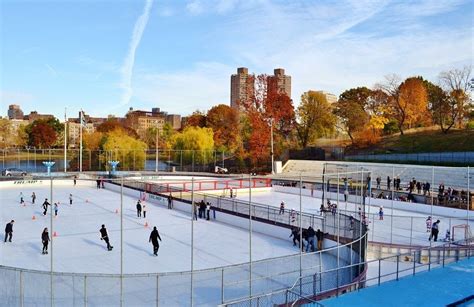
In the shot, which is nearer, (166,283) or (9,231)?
(166,283)

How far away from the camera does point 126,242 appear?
67.2 ft

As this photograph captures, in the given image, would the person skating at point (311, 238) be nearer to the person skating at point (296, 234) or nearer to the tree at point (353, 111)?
the person skating at point (296, 234)

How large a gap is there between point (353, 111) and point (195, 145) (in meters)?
27.8

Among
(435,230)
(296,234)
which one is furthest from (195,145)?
(435,230)

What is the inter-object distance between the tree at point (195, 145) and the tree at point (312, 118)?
15810 millimetres

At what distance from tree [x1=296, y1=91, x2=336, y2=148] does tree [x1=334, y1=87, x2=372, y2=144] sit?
3.21 meters

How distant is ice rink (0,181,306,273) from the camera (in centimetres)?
1689

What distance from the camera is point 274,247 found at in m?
20.3

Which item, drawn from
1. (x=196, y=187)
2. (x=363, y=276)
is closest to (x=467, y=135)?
(x=196, y=187)

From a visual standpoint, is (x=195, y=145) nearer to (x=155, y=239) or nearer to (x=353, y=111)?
(x=353, y=111)

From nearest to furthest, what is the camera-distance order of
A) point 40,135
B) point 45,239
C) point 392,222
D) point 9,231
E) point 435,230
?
point 45,239
point 9,231
point 435,230
point 392,222
point 40,135

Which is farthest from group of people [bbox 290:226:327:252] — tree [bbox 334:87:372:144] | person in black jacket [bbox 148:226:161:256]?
tree [bbox 334:87:372:144]

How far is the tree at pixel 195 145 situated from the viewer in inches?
2534

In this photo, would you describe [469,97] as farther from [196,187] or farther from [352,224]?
[352,224]
